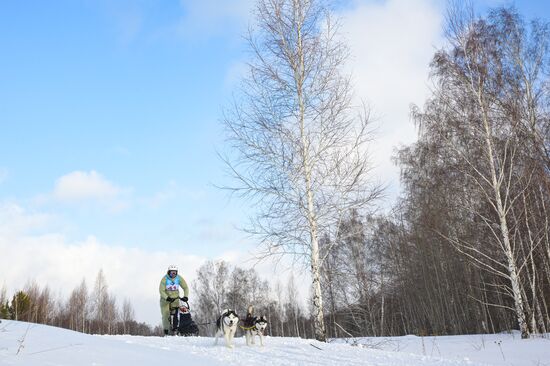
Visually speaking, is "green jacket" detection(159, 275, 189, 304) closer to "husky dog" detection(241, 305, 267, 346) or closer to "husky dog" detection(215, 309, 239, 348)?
→ "husky dog" detection(215, 309, 239, 348)

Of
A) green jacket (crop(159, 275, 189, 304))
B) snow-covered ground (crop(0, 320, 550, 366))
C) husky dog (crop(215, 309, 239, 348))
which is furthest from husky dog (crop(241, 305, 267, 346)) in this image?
green jacket (crop(159, 275, 189, 304))

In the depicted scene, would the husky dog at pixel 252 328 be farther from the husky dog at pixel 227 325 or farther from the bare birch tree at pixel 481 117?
the bare birch tree at pixel 481 117

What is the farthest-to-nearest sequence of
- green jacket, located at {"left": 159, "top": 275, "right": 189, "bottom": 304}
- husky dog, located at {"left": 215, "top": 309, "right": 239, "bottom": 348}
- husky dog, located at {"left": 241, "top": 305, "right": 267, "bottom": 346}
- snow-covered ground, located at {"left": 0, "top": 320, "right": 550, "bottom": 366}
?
green jacket, located at {"left": 159, "top": 275, "right": 189, "bottom": 304}, husky dog, located at {"left": 241, "top": 305, "right": 267, "bottom": 346}, husky dog, located at {"left": 215, "top": 309, "right": 239, "bottom": 348}, snow-covered ground, located at {"left": 0, "top": 320, "right": 550, "bottom": 366}

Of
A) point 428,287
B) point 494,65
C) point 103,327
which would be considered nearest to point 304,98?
point 494,65

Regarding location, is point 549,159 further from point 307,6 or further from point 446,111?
point 307,6

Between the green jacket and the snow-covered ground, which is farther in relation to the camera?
the green jacket

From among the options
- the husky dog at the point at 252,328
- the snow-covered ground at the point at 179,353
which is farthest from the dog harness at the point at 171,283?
the husky dog at the point at 252,328

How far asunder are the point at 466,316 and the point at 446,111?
18.5 m

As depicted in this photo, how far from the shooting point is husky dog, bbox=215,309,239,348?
9.26m

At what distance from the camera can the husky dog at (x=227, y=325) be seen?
30.4 feet

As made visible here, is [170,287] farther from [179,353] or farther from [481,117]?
[481,117]

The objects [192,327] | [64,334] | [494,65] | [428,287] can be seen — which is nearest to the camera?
[64,334]

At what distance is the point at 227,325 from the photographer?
9.34 metres

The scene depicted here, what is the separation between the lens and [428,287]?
33.5 meters
